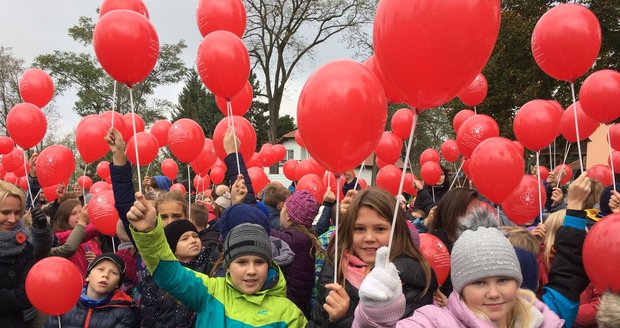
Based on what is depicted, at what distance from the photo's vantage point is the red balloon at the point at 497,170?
430 cm

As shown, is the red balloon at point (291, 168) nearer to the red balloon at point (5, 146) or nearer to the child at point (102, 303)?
the red balloon at point (5, 146)

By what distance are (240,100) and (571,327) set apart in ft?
15.4

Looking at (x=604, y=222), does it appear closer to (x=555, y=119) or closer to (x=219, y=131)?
(x=555, y=119)

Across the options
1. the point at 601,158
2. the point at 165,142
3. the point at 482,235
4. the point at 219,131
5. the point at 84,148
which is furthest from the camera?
the point at 601,158

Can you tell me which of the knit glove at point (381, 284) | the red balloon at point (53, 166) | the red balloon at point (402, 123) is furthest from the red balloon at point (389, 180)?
the knit glove at point (381, 284)

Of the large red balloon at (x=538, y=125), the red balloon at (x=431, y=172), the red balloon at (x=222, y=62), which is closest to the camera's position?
the red balloon at (x=222, y=62)

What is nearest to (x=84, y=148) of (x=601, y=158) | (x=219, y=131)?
(x=219, y=131)

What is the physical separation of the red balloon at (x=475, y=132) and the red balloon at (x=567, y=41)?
182 cm

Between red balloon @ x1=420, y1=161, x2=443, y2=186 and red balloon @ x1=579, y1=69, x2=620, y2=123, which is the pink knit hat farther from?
red balloon @ x1=420, y1=161, x2=443, y2=186

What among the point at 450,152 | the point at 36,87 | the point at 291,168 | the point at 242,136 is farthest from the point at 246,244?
the point at 450,152

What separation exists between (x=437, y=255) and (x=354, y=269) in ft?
2.89

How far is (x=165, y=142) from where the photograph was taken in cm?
908

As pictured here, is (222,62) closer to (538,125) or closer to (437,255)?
(437,255)

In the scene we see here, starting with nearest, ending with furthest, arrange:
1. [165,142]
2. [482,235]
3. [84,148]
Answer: [482,235] < [84,148] < [165,142]
